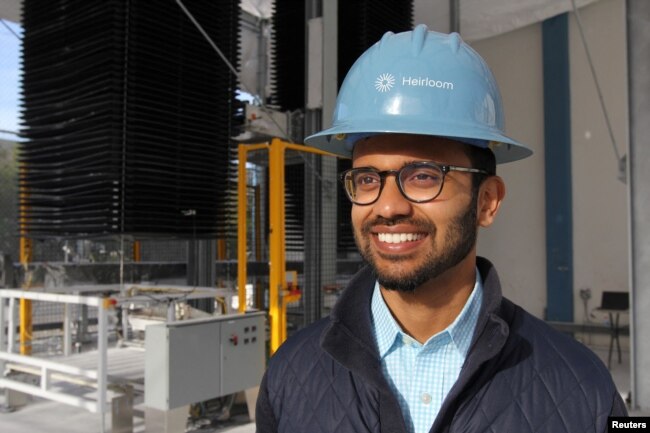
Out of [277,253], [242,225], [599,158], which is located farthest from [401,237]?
[599,158]

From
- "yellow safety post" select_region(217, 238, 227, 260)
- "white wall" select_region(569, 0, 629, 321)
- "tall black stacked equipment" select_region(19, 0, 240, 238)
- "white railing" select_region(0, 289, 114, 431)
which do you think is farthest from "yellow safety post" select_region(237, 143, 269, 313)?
"white wall" select_region(569, 0, 629, 321)

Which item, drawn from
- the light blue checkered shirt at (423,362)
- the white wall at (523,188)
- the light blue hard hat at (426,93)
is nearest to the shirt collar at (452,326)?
the light blue checkered shirt at (423,362)

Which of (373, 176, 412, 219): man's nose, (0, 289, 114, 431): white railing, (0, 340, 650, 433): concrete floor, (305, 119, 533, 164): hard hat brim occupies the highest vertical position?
(305, 119, 533, 164): hard hat brim

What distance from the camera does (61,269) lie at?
6.33 m

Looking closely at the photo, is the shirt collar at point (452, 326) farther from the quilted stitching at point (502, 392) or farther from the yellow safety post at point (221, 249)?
the yellow safety post at point (221, 249)

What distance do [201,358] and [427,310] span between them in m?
2.97

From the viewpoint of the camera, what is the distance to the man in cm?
115

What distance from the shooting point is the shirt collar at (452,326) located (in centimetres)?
126

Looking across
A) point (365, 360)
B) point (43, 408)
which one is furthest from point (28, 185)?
point (365, 360)

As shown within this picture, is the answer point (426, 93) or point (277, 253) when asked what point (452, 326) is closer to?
point (426, 93)

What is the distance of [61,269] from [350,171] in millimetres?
5879

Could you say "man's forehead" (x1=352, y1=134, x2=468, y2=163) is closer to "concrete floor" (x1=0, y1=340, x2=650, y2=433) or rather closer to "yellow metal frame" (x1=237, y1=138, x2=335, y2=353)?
"yellow metal frame" (x1=237, y1=138, x2=335, y2=353)

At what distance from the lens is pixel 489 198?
4.44ft

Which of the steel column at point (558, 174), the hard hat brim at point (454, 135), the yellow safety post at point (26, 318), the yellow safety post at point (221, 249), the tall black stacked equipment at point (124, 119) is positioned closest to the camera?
the hard hat brim at point (454, 135)
